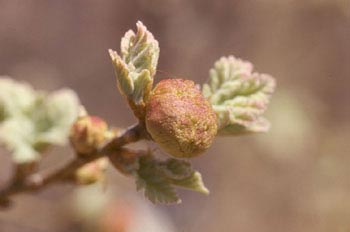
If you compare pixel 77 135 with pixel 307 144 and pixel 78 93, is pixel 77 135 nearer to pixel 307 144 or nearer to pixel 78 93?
pixel 307 144

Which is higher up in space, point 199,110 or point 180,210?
point 180,210

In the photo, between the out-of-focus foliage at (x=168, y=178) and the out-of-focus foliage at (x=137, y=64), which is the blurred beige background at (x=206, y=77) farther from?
the out-of-focus foliage at (x=137, y=64)

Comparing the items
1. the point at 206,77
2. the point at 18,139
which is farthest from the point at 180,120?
the point at 206,77

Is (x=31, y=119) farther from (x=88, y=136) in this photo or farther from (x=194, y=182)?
(x=194, y=182)

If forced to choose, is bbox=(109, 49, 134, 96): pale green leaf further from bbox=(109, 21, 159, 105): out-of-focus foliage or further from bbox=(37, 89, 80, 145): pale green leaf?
bbox=(37, 89, 80, 145): pale green leaf

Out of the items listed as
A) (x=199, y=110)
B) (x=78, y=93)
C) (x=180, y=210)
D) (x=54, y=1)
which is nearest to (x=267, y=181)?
(x=180, y=210)

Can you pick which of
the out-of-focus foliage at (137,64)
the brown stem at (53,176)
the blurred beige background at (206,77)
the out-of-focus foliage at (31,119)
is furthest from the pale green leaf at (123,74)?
the blurred beige background at (206,77)
